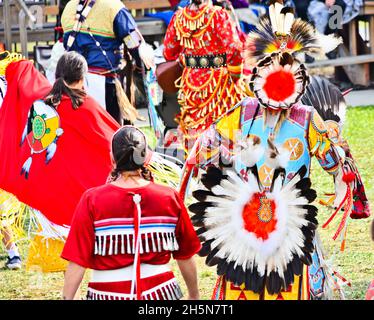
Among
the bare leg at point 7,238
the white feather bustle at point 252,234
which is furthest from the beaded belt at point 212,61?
the white feather bustle at point 252,234

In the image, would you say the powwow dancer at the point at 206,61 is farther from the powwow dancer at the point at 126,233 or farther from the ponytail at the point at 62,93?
the powwow dancer at the point at 126,233

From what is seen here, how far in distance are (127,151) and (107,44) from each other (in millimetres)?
3922

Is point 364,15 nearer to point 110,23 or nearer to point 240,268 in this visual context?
point 110,23

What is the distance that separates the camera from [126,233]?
4.36 m

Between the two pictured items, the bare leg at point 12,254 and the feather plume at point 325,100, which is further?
the bare leg at point 12,254

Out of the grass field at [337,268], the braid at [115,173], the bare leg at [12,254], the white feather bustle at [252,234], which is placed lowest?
the grass field at [337,268]

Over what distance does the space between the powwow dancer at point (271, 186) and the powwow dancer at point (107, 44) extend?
300 centimetres

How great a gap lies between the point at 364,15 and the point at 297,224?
11.4m

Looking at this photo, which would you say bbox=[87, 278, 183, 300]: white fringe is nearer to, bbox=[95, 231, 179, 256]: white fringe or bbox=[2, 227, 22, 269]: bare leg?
bbox=[95, 231, 179, 256]: white fringe

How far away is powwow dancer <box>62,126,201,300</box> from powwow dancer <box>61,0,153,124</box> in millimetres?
3750

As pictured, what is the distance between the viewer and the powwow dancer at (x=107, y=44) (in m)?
8.21

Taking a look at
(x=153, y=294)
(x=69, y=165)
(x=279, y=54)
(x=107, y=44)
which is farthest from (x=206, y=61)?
(x=153, y=294)

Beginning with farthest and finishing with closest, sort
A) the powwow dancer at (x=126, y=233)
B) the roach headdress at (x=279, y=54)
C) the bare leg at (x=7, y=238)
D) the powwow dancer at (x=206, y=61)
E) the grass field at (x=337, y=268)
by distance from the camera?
the powwow dancer at (x=206, y=61)
the bare leg at (x=7, y=238)
the grass field at (x=337, y=268)
the roach headdress at (x=279, y=54)
the powwow dancer at (x=126, y=233)
